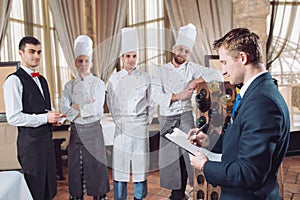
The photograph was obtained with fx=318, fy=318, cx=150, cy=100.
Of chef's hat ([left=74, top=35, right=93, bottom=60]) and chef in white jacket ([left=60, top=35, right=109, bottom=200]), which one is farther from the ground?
chef's hat ([left=74, top=35, right=93, bottom=60])

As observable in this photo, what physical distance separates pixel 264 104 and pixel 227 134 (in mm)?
193

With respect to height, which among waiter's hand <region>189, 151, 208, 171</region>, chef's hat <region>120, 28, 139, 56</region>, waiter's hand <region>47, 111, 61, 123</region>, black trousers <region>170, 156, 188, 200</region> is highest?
chef's hat <region>120, 28, 139, 56</region>

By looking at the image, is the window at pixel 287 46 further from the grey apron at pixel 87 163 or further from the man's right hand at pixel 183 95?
the grey apron at pixel 87 163

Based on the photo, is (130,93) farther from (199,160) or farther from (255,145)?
(255,145)

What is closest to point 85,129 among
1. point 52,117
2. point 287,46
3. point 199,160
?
point 52,117

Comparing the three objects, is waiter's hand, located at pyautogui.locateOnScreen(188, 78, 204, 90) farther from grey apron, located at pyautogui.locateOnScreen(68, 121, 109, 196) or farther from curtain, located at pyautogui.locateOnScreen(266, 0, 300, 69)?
curtain, located at pyautogui.locateOnScreen(266, 0, 300, 69)

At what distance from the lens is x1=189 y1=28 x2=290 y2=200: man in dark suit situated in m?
0.98

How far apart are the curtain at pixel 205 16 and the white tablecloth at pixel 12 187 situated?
2778mm

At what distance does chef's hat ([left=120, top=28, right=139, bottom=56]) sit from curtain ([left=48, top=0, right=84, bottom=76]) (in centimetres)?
228

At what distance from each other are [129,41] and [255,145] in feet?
4.37

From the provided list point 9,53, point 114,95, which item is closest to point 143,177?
point 114,95

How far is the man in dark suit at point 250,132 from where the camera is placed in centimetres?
98

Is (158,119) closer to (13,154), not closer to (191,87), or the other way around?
(191,87)

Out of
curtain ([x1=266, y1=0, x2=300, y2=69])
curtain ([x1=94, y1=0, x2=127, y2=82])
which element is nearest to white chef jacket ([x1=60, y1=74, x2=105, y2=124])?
curtain ([x1=94, y1=0, x2=127, y2=82])
